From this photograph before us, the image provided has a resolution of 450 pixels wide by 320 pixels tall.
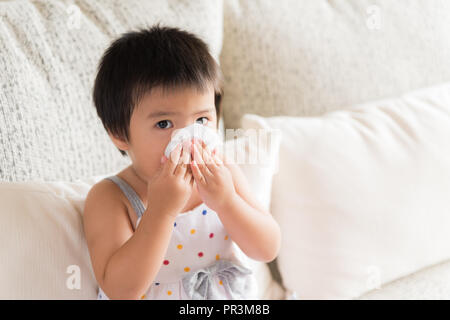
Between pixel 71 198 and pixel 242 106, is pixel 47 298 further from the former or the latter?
pixel 242 106

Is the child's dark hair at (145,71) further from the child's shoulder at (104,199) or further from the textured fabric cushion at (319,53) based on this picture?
the textured fabric cushion at (319,53)

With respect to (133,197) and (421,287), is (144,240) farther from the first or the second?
(421,287)

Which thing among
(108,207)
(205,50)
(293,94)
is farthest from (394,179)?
(108,207)

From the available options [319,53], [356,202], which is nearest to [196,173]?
[356,202]

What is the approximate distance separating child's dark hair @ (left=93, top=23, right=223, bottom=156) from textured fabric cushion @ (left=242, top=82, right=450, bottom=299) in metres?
0.30

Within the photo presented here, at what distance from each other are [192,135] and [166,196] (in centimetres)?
11

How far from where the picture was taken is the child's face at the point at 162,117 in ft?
2.51

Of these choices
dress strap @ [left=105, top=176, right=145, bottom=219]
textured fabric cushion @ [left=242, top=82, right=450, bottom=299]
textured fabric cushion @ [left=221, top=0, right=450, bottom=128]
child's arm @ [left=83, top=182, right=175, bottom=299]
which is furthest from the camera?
textured fabric cushion @ [left=221, top=0, right=450, bottom=128]

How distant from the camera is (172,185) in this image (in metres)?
0.74

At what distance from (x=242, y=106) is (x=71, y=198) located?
57 cm

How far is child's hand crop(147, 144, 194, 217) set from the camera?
732 millimetres

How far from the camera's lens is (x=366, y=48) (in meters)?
1.24

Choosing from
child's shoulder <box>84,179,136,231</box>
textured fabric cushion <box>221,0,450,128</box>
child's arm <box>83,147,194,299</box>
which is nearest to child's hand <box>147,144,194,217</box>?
child's arm <box>83,147,194,299</box>

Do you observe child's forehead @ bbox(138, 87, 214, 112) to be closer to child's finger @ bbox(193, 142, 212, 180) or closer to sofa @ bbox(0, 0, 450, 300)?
child's finger @ bbox(193, 142, 212, 180)
